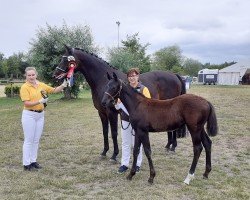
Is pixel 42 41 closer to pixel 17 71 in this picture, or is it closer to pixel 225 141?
pixel 225 141

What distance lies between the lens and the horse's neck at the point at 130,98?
212 inches

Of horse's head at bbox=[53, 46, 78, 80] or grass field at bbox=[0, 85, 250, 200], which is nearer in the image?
grass field at bbox=[0, 85, 250, 200]

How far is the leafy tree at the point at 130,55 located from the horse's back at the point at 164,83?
21412 millimetres

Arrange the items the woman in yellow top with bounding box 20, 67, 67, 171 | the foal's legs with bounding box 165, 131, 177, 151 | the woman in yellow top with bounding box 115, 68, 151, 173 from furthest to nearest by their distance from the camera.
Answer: the foal's legs with bounding box 165, 131, 177, 151
the woman in yellow top with bounding box 20, 67, 67, 171
the woman in yellow top with bounding box 115, 68, 151, 173

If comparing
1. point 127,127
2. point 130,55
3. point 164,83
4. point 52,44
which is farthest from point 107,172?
point 130,55

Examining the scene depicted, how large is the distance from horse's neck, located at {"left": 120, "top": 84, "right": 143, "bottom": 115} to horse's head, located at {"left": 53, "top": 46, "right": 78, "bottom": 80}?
1703 mm

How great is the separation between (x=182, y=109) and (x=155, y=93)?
6.73ft

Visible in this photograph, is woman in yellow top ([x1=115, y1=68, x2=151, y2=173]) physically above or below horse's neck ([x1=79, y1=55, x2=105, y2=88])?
below

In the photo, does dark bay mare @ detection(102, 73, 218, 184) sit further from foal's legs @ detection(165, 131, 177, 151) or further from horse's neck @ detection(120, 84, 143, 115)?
foal's legs @ detection(165, 131, 177, 151)

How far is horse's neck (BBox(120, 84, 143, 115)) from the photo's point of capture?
538cm

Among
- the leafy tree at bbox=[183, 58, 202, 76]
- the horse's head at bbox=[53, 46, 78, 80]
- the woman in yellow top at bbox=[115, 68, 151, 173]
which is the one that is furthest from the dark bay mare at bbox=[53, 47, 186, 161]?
the leafy tree at bbox=[183, 58, 202, 76]

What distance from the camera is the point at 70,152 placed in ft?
24.9

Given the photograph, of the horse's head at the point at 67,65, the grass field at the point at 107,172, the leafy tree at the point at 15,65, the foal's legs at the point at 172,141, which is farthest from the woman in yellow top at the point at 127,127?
the leafy tree at the point at 15,65

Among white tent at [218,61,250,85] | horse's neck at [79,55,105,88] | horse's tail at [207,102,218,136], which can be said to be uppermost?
horse's neck at [79,55,105,88]
